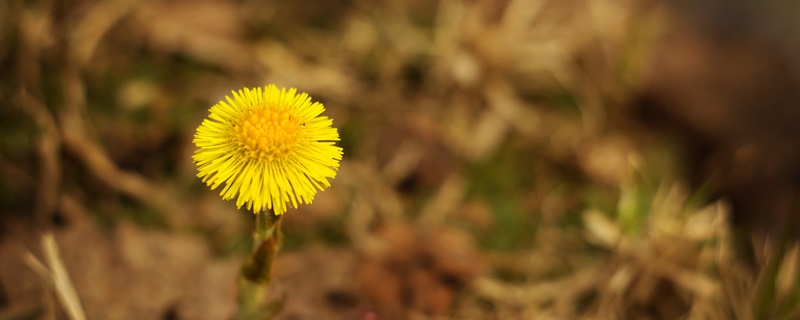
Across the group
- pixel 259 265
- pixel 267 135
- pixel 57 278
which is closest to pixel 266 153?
pixel 267 135

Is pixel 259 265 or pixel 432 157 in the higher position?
pixel 432 157

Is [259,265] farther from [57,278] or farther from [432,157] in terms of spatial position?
[432,157]

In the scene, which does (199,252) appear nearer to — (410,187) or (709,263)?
(410,187)

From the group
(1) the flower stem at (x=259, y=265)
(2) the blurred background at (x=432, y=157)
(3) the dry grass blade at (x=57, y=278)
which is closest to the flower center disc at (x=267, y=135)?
(1) the flower stem at (x=259, y=265)

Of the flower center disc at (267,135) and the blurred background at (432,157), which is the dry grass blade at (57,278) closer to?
the blurred background at (432,157)

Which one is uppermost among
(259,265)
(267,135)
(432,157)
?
(432,157)

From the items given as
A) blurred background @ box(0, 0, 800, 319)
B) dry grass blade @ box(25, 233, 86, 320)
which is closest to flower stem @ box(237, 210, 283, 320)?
blurred background @ box(0, 0, 800, 319)

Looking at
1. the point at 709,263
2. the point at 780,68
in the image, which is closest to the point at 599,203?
the point at 709,263
